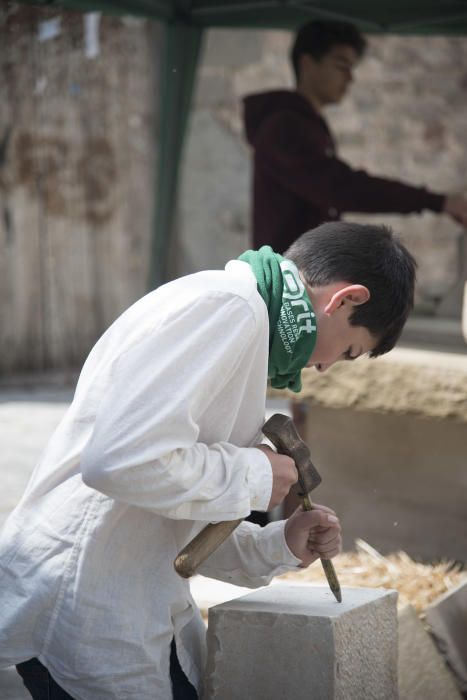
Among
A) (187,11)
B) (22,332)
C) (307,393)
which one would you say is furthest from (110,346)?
(22,332)

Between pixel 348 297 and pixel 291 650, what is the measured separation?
72 cm

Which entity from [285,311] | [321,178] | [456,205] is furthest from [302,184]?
[285,311]

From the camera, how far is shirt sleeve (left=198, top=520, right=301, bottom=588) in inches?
85.9

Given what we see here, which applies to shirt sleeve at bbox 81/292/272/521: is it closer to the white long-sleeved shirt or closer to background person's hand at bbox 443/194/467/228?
the white long-sleeved shirt

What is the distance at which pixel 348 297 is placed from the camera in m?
1.92

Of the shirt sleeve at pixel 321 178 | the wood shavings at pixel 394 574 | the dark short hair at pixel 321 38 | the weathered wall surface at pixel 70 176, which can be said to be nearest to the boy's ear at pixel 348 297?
the wood shavings at pixel 394 574

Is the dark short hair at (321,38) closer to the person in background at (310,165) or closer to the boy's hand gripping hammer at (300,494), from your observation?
the person in background at (310,165)

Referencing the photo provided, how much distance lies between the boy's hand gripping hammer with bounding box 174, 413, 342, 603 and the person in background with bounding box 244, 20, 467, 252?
2164 millimetres

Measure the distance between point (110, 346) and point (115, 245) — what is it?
6.13 m

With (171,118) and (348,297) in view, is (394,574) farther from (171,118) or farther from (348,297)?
(171,118)

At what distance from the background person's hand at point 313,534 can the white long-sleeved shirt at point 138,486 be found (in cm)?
22

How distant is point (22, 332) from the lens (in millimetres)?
7676

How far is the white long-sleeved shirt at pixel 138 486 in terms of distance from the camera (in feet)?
5.70

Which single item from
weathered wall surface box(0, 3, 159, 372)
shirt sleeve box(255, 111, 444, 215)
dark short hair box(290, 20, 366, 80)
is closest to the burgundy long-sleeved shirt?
shirt sleeve box(255, 111, 444, 215)
